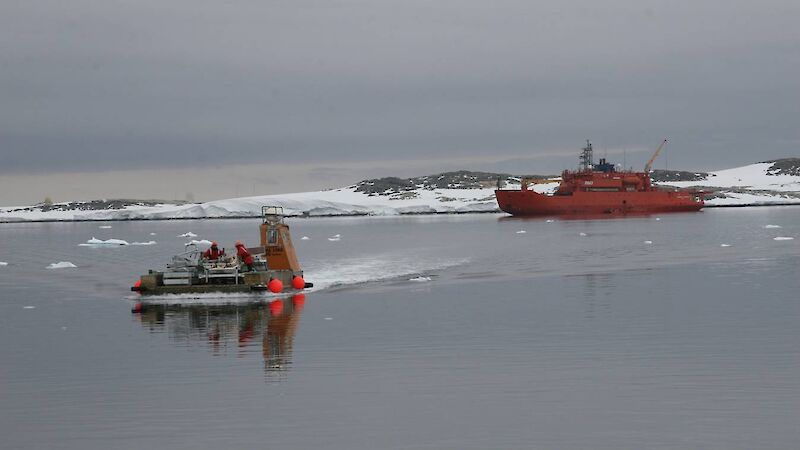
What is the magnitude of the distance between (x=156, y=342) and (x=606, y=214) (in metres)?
120

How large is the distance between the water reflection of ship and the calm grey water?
10cm

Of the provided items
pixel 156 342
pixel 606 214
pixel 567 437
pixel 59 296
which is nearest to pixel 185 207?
pixel 606 214

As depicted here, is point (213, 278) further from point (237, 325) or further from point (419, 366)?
point (419, 366)

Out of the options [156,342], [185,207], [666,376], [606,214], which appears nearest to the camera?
[666,376]

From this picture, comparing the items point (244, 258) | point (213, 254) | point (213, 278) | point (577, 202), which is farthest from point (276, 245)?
point (577, 202)

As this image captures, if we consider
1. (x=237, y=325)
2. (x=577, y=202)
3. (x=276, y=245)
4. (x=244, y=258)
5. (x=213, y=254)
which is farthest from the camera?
(x=577, y=202)

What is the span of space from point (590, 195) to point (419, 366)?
120 metres

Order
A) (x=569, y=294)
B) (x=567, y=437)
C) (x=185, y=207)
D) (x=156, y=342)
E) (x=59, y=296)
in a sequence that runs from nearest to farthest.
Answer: (x=567, y=437) < (x=156, y=342) < (x=569, y=294) < (x=59, y=296) < (x=185, y=207)

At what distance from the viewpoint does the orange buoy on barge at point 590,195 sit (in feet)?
447

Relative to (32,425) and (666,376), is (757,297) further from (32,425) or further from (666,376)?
(32,425)

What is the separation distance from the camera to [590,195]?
136 metres

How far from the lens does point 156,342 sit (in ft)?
77.9

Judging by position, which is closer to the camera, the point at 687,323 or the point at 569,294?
the point at 687,323

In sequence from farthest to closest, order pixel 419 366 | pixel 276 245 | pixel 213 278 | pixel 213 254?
pixel 276 245 < pixel 213 254 < pixel 213 278 < pixel 419 366
